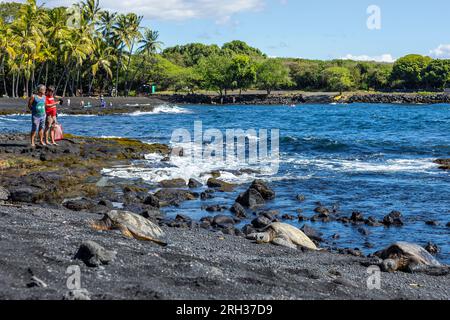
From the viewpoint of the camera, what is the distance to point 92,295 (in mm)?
6324

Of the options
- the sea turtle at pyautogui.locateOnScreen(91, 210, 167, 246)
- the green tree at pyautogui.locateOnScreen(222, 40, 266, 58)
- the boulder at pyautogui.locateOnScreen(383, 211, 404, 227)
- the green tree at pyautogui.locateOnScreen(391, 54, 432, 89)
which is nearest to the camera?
the sea turtle at pyautogui.locateOnScreen(91, 210, 167, 246)

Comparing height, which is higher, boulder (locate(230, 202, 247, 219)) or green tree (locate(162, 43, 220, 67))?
Answer: green tree (locate(162, 43, 220, 67))

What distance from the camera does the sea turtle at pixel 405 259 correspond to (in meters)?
9.91

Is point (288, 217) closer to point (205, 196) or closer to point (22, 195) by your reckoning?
point (205, 196)

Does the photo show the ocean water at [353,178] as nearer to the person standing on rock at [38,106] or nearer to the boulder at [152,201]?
the boulder at [152,201]

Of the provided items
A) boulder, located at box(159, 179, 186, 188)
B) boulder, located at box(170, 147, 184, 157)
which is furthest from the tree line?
boulder, located at box(159, 179, 186, 188)

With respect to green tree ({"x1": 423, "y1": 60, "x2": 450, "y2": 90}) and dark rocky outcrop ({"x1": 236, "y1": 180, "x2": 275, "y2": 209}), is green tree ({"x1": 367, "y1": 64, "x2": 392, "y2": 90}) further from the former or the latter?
dark rocky outcrop ({"x1": 236, "y1": 180, "x2": 275, "y2": 209})

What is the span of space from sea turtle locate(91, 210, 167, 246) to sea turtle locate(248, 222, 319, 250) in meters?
2.04

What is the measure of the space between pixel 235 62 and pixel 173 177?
90.1 meters

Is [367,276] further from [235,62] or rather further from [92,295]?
[235,62]

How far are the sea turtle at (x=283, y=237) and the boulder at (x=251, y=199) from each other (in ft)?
15.1

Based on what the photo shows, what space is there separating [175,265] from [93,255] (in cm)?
114

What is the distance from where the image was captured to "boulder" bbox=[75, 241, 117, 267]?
761 centimetres

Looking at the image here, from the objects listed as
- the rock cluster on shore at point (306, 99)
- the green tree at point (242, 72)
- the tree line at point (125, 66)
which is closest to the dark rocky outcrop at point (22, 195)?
the tree line at point (125, 66)
